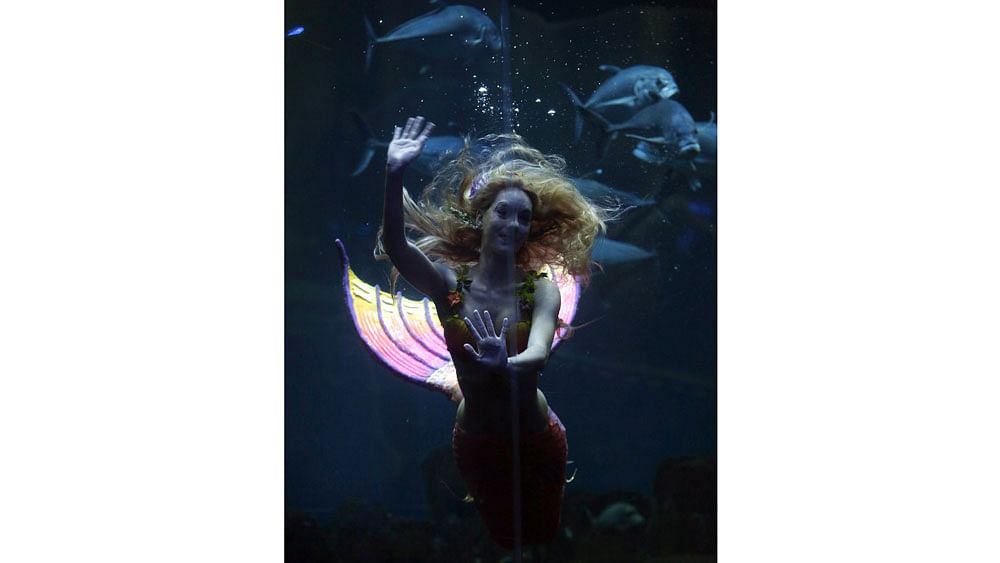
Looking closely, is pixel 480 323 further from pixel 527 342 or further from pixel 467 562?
pixel 467 562

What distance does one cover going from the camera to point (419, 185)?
4871 millimetres

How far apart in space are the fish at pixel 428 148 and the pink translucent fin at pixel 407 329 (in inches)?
15.3

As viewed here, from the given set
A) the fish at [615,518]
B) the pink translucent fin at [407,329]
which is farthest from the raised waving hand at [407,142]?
the fish at [615,518]

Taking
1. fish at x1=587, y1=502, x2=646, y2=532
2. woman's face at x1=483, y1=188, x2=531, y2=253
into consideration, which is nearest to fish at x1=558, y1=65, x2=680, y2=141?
woman's face at x1=483, y1=188, x2=531, y2=253

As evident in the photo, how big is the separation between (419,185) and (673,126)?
100 centimetres

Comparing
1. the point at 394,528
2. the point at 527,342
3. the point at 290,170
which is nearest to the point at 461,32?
the point at 290,170

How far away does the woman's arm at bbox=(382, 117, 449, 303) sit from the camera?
4.64 m

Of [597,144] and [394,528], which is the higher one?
[597,144]

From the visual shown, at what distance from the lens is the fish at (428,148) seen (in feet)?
15.9

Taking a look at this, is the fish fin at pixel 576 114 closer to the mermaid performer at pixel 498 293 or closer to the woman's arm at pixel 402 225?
the mermaid performer at pixel 498 293

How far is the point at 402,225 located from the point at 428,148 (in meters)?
0.36

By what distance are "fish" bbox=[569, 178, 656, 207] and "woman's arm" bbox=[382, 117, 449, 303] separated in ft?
1.96

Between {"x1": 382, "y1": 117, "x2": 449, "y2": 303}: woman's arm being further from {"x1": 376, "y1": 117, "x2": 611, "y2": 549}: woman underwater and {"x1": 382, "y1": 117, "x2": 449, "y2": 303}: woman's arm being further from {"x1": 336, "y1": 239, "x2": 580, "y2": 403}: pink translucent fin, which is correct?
{"x1": 336, "y1": 239, "x2": 580, "y2": 403}: pink translucent fin

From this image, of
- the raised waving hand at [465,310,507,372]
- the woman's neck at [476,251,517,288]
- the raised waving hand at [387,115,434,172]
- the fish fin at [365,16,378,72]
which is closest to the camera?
the raised waving hand at [465,310,507,372]
